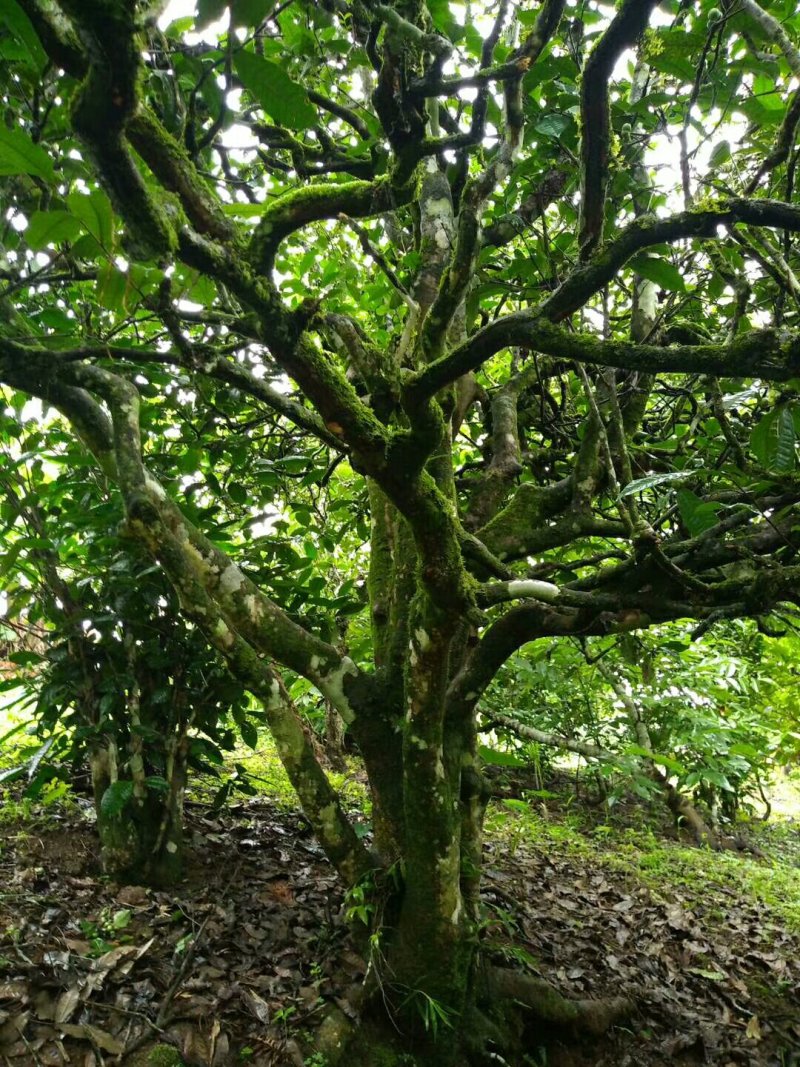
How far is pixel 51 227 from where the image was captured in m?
1.70

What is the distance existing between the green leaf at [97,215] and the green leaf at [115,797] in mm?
2077

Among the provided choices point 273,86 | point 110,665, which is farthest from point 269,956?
point 273,86

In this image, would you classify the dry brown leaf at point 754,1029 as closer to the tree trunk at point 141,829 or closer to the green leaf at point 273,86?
the tree trunk at point 141,829

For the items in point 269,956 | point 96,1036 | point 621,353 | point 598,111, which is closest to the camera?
Result: point 598,111

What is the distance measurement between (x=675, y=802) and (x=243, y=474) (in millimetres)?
5199

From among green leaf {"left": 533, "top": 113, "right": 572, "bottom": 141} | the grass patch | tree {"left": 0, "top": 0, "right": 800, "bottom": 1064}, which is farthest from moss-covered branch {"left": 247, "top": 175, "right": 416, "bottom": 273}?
the grass patch

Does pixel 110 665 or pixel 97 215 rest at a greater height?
pixel 97 215

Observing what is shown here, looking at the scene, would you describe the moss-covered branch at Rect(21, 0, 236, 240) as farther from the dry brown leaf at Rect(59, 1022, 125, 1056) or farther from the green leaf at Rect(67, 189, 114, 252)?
the dry brown leaf at Rect(59, 1022, 125, 1056)

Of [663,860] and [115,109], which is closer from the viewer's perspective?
[115,109]

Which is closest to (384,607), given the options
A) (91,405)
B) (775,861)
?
(91,405)

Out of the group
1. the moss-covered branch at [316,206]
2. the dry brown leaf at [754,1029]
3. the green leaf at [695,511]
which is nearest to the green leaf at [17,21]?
the moss-covered branch at [316,206]

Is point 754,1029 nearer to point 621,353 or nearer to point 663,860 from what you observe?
point 663,860

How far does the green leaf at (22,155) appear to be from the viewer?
4.96 feet

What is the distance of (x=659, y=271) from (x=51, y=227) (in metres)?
1.60
